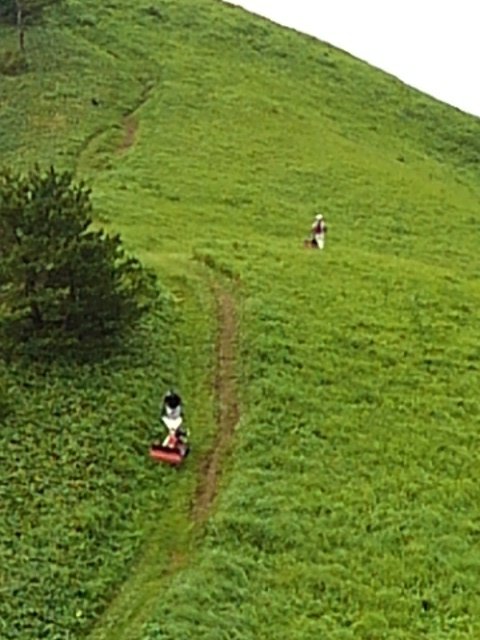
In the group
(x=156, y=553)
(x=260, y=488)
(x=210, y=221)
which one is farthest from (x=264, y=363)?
(x=210, y=221)

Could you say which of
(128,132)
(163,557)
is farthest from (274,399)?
(128,132)

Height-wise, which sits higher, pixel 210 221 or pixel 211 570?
pixel 210 221

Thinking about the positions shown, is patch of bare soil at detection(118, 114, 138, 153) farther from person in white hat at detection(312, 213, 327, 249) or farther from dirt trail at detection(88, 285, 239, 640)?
dirt trail at detection(88, 285, 239, 640)

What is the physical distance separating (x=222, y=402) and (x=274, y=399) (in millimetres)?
1097

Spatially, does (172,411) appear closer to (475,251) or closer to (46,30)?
(475,251)

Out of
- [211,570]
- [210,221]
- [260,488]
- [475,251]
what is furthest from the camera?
[475,251]

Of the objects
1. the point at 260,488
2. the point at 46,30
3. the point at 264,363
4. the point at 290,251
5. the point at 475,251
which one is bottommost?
the point at 260,488

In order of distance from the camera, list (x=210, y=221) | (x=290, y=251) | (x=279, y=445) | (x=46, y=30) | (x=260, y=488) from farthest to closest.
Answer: (x=46, y=30), (x=210, y=221), (x=290, y=251), (x=279, y=445), (x=260, y=488)

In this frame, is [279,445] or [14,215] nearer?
[279,445]

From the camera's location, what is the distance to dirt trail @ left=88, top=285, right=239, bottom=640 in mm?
21828

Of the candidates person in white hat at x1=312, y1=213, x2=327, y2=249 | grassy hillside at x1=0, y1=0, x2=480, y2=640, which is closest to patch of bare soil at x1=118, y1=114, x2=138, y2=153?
grassy hillside at x1=0, y1=0, x2=480, y2=640

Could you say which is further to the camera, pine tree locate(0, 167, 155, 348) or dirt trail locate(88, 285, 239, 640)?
pine tree locate(0, 167, 155, 348)

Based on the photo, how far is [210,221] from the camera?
46375 mm

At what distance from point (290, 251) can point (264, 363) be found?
33.1ft
